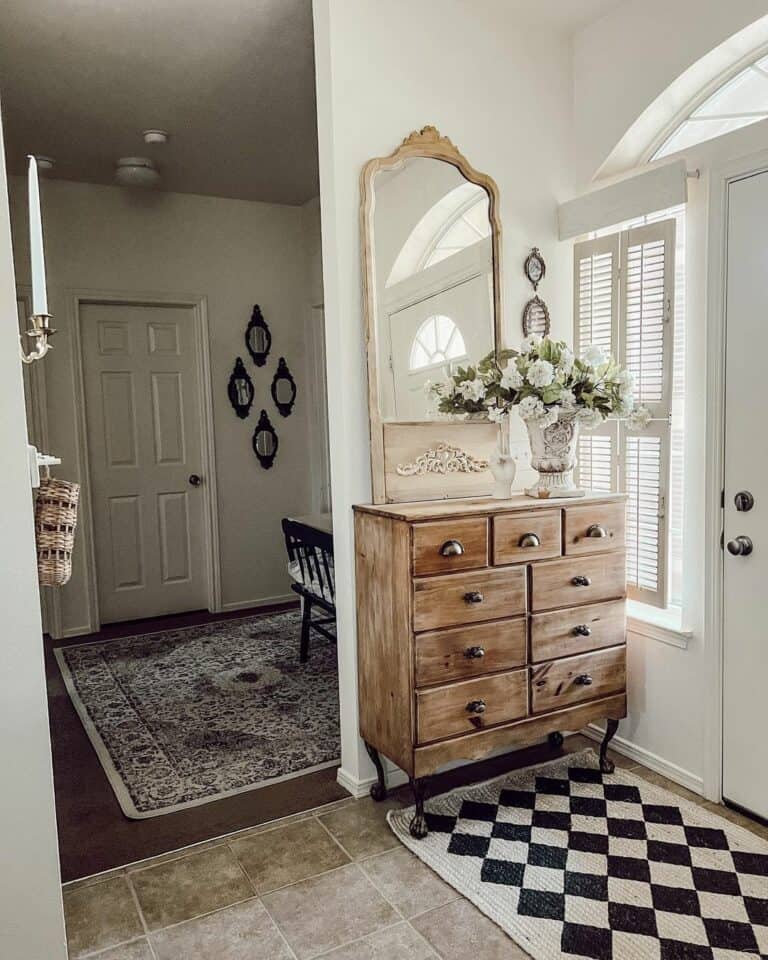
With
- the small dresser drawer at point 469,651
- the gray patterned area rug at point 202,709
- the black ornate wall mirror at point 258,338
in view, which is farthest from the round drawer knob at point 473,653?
the black ornate wall mirror at point 258,338

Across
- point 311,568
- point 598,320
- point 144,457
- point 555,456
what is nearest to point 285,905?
point 555,456

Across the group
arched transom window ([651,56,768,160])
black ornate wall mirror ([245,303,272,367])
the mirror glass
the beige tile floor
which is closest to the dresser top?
the mirror glass

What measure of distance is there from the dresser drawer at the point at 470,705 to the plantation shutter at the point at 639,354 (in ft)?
2.28

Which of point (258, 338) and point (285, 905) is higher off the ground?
point (258, 338)

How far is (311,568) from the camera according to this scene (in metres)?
3.84

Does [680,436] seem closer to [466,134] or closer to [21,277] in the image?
[466,134]

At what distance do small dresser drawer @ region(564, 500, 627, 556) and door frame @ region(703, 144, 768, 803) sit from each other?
297 millimetres

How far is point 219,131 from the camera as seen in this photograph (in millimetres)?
3900

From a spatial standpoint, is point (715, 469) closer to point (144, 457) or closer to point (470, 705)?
point (470, 705)

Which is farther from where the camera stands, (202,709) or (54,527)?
(202,709)

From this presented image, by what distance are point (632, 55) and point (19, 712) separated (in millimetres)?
2858

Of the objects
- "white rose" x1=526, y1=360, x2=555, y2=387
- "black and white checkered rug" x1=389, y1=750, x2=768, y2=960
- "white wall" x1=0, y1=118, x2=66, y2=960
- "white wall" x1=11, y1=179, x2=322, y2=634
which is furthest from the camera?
"white wall" x1=11, y1=179, x2=322, y2=634

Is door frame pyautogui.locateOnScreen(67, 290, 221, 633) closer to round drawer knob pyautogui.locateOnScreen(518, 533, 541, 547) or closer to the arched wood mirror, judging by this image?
the arched wood mirror

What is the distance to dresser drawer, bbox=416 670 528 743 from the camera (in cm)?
235
